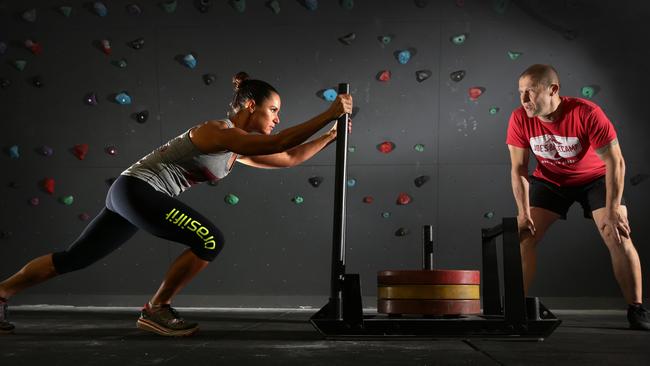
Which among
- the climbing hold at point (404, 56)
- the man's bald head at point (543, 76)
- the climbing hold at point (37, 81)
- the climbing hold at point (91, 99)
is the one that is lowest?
the man's bald head at point (543, 76)

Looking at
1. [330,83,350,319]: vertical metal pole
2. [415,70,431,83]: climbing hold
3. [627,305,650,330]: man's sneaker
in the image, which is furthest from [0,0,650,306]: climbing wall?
[330,83,350,319]: vertical metal pole

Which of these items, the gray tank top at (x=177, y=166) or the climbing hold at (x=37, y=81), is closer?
the gray tank top at (x=177, y=166)

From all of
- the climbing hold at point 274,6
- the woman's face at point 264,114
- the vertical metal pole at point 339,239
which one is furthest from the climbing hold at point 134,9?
the vertical metal pole at point 339,239

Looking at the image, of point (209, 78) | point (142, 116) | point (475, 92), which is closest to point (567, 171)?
point (475, 92)

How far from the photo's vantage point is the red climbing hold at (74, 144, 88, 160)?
4.86m

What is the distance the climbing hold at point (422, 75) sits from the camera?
4.68m

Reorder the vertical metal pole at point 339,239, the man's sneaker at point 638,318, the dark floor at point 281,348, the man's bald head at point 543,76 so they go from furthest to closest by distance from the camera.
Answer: the man's bald head at point 543,76 → the man's sneaker at point 638,318 → the vertical metal pole at point 339,239 → the dark floor at point 281,348

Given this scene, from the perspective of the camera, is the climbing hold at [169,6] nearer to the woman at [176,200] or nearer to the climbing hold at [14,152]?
the climbing hold at [14,152]

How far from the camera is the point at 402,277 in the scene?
8.57ft

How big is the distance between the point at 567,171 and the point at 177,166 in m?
1.96

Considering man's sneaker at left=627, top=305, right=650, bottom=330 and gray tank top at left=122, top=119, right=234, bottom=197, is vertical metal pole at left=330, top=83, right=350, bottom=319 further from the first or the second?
man's sneaker at left=627, top=305, right=650, bottom=330

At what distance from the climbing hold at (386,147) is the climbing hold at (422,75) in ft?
1.62

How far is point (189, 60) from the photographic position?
4.78 metres

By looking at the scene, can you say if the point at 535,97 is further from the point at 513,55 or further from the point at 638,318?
the point at 513,55
